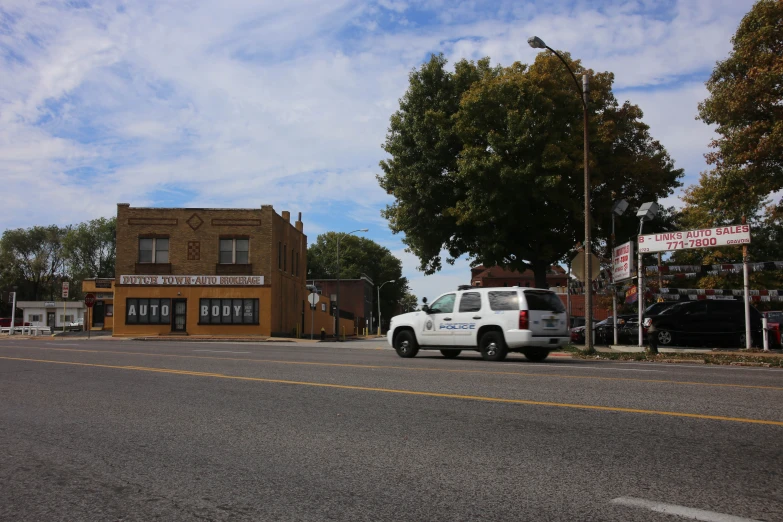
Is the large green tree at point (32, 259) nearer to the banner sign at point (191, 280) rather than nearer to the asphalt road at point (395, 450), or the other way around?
the banner sign at point (191, 280)

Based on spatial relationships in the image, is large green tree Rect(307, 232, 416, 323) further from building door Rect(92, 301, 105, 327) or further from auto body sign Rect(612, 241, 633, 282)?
auto body sign Rect(612, 241, 633, 282)

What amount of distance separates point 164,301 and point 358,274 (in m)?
59.7

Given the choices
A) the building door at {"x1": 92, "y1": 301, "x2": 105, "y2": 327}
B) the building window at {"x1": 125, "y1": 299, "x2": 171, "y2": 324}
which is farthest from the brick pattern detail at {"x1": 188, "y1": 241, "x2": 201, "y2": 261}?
the building door at {"x1": 92, "y1": 301, "x2": 105, "y2": 327}

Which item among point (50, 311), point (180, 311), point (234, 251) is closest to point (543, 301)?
point (234, 251)

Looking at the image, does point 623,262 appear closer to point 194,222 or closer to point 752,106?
point 752,106

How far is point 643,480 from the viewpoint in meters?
4.68

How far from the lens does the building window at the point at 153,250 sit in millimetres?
42188

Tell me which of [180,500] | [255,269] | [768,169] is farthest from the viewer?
[255,269]

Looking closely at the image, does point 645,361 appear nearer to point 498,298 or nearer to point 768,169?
point 498,298

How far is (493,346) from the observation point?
1606 centimetres

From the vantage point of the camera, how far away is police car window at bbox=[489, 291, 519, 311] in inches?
626

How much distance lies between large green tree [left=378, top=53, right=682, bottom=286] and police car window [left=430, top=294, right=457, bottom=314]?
34.5ft

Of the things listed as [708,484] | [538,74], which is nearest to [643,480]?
[708,484]

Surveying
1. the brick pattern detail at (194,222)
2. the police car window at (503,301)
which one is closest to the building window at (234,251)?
the brick pattern detail at (194,222)
